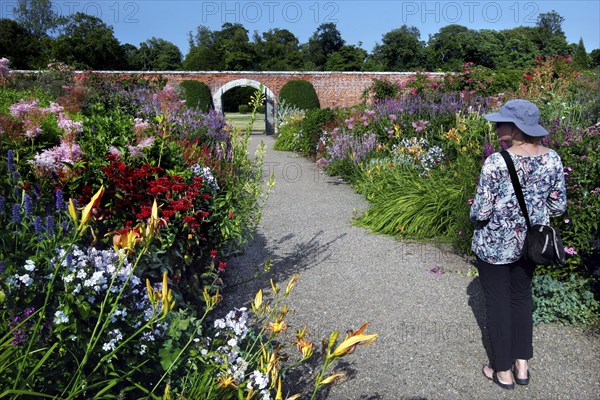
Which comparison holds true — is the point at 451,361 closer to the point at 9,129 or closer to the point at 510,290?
the point at 510,290

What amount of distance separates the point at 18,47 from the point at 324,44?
116ft

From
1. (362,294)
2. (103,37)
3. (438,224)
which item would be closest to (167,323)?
(362,294)

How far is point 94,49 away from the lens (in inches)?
1593

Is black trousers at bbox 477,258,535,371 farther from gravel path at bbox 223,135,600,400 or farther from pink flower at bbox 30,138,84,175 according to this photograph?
pink flower at bbox 30,138,84,175

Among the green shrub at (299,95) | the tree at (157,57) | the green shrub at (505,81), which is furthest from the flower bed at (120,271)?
the tree at (157,57)

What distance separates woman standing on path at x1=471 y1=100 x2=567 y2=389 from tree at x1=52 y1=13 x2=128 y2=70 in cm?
3912

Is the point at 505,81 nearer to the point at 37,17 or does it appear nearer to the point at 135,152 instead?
the point at 135,152

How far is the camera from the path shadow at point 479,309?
335 centimetres

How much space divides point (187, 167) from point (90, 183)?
87cm

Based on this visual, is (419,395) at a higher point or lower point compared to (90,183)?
lower

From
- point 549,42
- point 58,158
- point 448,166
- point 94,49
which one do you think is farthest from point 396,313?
point 549,42

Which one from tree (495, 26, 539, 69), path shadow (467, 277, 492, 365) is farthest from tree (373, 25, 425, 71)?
path shadow (467, 277, 492, 365)

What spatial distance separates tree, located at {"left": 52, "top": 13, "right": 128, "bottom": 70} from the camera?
38906 millimetres

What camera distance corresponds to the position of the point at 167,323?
85.7 inches
